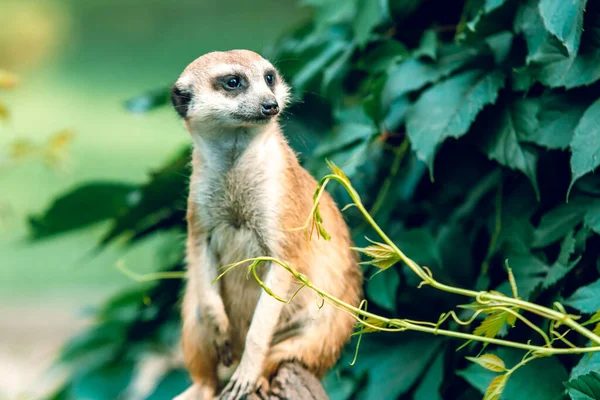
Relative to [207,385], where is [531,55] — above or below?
above

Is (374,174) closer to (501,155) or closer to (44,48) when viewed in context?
(501,155)

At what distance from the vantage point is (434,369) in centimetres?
277

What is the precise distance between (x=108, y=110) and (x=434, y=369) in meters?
7.15

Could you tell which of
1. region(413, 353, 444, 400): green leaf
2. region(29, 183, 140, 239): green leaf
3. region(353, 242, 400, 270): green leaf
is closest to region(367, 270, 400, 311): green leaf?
region(413, 353, 444, 400): green leaf

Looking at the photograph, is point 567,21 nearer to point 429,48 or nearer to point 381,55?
point 429,48

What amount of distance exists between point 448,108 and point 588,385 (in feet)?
3.43

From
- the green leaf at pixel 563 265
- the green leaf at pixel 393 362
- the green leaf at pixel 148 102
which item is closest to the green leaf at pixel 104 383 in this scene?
the green leaf at pixel 148 102

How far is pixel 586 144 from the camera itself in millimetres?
2225

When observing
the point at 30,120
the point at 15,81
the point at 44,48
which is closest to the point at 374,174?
the point at 15,81

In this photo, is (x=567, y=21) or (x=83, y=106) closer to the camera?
(x=567, y=21)

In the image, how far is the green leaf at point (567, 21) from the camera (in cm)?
215

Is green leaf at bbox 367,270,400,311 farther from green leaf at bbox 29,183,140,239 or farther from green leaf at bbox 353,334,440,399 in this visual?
green leaf at bbox 29,183,140,239

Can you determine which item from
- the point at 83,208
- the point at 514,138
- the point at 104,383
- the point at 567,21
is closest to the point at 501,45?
the point at 514,138

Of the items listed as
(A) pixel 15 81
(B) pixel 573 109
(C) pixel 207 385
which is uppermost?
(A) pixel 15 81
